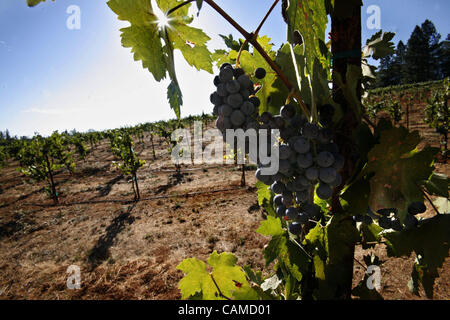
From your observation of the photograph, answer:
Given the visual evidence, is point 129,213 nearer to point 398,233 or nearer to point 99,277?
point 99,277

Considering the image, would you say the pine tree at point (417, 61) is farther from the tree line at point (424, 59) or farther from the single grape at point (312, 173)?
the single grape at point (312, 173)

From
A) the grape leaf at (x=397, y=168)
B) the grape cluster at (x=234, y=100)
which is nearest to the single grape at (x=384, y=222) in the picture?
the grape leaf at (x=397, y=168)

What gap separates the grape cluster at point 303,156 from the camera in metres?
0.90

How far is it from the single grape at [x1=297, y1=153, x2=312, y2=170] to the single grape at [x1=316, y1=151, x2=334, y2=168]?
0.03 meters

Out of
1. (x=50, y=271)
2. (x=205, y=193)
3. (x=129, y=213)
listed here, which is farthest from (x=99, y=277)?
(x=205, y=193)

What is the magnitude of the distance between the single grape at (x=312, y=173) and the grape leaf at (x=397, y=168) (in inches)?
9.3

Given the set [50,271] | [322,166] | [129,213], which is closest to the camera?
[322,166]

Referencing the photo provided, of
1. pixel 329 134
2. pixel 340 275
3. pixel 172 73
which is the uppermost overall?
pixel 172 73

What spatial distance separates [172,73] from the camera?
3.48ft

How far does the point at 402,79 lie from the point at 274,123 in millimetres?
77825

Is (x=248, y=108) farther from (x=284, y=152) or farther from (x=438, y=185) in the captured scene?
(x=438, y=185)

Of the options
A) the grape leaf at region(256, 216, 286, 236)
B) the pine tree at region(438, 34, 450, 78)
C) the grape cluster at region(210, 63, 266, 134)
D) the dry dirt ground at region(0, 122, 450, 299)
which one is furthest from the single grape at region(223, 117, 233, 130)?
the pine tree at region(438, 34, 450, 78)

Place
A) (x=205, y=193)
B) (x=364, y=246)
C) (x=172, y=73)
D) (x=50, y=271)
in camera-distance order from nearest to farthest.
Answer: (x=172, y=73)
(x=364, y=246)
(x=50, y=271)
(x=205, y=193)

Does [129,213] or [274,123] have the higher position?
[274,123]
